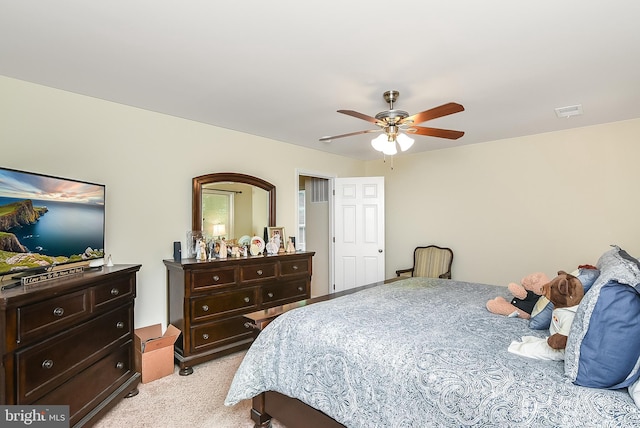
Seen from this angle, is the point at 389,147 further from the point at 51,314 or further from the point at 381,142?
the point at 51,314

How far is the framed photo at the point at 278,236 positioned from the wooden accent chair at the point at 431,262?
1859mm

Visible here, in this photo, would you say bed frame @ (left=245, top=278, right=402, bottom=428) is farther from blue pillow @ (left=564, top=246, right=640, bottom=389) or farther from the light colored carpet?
blue pillow @ (left=564, top=246, right=640, bottom=389)

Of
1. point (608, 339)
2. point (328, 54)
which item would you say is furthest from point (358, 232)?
point (608, 339)

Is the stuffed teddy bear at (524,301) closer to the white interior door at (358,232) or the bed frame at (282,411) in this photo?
the bed frame at (282,411)

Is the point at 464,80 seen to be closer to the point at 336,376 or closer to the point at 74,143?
the point at 336,376

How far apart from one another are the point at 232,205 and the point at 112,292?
168cm

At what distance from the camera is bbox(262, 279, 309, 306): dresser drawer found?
141 inches

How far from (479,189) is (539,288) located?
263 cm

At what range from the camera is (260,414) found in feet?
6.93

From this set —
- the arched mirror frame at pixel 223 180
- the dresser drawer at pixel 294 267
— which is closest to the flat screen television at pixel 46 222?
the arched mirror frame at pixel 223 180

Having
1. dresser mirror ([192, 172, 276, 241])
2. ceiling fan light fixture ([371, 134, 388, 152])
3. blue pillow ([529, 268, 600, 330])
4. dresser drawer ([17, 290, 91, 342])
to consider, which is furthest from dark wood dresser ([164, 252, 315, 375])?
blue pillow ([529, 268, 600, 330])

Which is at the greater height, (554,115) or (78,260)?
(554,115)

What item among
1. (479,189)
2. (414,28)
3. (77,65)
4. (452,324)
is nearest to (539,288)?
(452,324)

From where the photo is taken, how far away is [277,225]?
4348mm
